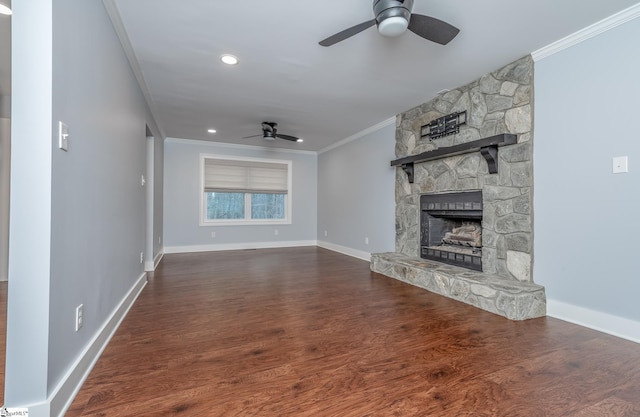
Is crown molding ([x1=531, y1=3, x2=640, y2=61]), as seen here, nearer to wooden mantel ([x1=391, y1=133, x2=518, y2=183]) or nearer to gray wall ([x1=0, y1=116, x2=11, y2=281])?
wooden mantel ([x1=391, y1=133, x2=518, y2=183])

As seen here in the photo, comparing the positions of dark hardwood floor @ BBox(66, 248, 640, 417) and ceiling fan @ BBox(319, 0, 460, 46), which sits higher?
ceiling fan @ BBox(319, 0, 460, 46)

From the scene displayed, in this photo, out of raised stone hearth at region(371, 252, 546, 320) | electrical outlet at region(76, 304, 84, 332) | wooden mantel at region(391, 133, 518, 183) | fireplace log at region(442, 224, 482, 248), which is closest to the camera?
electrical outlet at region(76, 304, 84, 332)

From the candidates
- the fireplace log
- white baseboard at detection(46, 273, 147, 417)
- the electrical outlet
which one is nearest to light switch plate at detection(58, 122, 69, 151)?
the electrical outlet

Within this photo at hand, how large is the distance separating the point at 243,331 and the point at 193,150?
5.03 m

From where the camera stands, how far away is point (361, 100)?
3969 mm

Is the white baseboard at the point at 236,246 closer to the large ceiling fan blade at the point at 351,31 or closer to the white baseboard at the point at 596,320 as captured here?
the white baseboard at the point at 596,320

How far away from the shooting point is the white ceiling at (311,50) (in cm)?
215

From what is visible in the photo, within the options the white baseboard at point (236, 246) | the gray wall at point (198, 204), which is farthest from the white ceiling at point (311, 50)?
the white baseboard at point (236, 246)

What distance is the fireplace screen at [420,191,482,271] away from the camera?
11.4 feet

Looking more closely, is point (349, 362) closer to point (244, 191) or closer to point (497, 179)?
point (497, 179)

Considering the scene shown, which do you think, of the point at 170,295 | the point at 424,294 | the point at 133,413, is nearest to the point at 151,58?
the point at 170,295

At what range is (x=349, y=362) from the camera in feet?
6.15

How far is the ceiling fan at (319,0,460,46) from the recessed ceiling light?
1160 mm

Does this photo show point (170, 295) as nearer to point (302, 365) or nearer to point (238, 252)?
point (302, 365)
